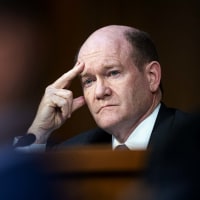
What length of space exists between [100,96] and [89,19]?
0.36m

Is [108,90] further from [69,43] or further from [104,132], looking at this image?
[69,43]

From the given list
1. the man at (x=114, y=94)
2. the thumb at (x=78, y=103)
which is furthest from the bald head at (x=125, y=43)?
the thumb at (x=78, y=103)

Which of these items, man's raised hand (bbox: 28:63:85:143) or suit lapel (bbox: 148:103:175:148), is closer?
suit lapel (bbox: 148:103:175:148)

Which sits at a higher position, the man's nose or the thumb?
the man's nose

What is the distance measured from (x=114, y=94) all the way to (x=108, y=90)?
2 centimetres

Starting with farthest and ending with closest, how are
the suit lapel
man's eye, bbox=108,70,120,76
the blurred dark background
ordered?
the blurred dark background → man's eye, bbox=108,70,120,76 → the suit lapel

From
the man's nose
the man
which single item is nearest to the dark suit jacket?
the man

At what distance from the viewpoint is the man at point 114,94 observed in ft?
5.01

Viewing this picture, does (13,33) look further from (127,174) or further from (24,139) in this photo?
(127,174)

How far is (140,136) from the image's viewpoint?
4.93 feet

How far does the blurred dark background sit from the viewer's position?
66.4 inches

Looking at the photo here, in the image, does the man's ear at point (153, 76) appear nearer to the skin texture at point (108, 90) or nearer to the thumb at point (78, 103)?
the skin texture at point (108, 90)

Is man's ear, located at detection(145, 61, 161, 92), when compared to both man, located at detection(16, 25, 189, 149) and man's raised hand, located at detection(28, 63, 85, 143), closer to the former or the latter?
man, located at detection(16, 25, 189, 149)

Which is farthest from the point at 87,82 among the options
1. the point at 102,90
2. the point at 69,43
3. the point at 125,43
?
the point at 69,43
